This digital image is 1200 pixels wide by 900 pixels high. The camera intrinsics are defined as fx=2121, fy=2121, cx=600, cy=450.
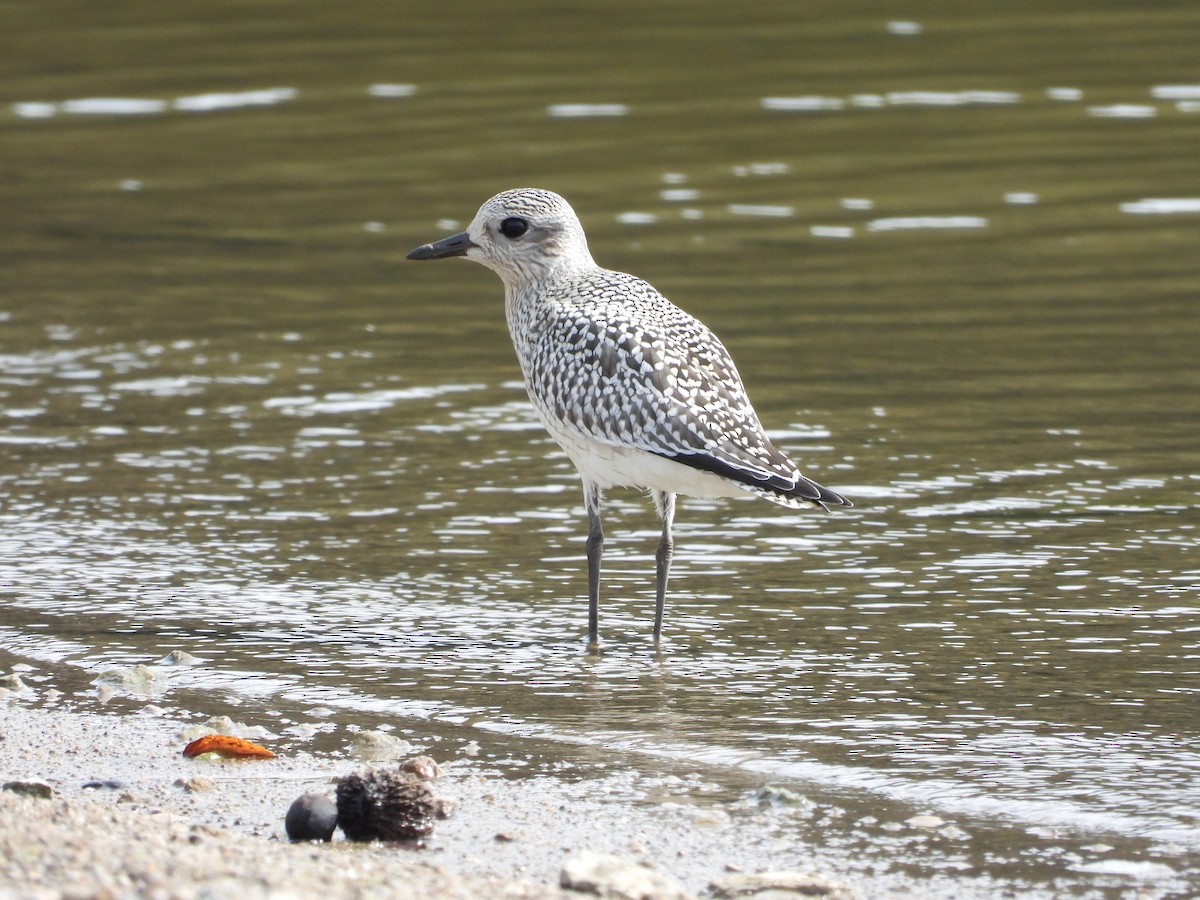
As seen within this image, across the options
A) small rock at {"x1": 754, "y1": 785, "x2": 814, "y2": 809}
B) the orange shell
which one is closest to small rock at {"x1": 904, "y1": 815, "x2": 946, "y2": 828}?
small rock at {"x1": 754, "y1": 785, "x2": 814, "y2": 809}

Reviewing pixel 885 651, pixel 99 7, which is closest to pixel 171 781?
pixel 885 651

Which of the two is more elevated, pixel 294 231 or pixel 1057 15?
pixel 1057 15

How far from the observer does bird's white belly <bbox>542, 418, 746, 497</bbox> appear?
7676 mm

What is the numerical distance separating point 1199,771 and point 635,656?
2215 millimetres

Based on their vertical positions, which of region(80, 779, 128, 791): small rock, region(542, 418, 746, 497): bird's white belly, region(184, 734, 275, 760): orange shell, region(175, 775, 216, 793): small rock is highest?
region(542, 418, 746, 497): bird's white belly

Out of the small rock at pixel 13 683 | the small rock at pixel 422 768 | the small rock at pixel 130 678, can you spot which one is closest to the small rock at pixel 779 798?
the small rock at pixel 422 768

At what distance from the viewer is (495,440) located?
10727 mm

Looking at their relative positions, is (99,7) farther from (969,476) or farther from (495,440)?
(969,476)

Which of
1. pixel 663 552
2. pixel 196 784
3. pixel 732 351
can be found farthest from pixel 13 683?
pixel 732 351

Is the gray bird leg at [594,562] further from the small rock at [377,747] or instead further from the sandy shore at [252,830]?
the sandy shore at [252,830]

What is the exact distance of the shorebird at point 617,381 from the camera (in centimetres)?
761

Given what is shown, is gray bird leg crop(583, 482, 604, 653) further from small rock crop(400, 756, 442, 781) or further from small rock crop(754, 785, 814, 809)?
small rock crop(754, 785, 814, 809)

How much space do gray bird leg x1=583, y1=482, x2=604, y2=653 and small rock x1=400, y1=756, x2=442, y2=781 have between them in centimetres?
166

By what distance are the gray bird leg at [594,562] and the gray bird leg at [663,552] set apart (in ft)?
0.74
